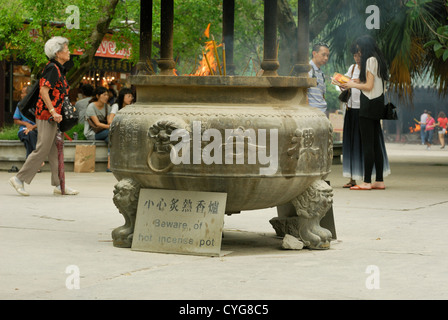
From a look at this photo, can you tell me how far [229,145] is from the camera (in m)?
6.13

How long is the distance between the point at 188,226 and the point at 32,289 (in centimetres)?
170

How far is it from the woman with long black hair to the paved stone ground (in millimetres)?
1982

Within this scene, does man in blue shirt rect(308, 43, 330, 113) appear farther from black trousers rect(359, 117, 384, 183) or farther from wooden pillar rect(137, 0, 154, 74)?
wooden pillar rect(137, 0, 154, 74)

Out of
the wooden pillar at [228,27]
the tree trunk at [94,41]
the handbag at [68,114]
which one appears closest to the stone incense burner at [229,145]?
the wooden pillar at [228,27]

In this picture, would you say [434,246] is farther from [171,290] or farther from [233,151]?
[171,290]

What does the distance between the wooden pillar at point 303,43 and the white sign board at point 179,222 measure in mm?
1327

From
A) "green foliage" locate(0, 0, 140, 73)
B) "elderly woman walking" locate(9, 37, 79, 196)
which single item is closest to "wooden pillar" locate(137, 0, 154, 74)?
"elderly woman walking" locate(9, 37, 79, 196)

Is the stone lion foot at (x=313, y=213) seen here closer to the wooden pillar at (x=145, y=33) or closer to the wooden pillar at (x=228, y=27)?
the wooden pillar at (x=145, y=33)

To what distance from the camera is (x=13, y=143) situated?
48.3 feet

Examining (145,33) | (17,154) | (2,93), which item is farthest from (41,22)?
(145,33)

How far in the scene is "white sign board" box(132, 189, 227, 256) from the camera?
→ 6203mm

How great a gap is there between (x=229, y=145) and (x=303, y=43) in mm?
1393

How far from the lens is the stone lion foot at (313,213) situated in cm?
656

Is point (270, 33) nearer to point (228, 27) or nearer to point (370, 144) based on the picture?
point (228, 27)
